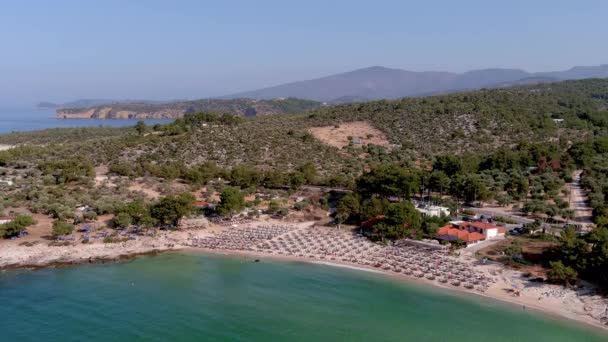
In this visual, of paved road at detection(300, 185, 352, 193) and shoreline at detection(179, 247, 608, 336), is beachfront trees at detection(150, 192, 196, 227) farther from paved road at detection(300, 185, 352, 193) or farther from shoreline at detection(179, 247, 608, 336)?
paved road at detection(300, 185, 352, 193)

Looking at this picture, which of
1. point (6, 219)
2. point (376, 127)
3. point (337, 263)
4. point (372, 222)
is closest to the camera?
point (337, 263)

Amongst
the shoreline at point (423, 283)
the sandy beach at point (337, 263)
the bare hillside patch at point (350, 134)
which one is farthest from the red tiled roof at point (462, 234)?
the bare hillside patch at point (350, 134)

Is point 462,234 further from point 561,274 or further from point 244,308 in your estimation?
point 244,308

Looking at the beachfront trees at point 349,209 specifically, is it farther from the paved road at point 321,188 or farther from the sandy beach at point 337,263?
the paved road at point 321,188

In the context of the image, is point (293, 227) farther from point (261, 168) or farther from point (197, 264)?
point (261, 168)

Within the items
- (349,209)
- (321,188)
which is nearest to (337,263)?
(349,209)
